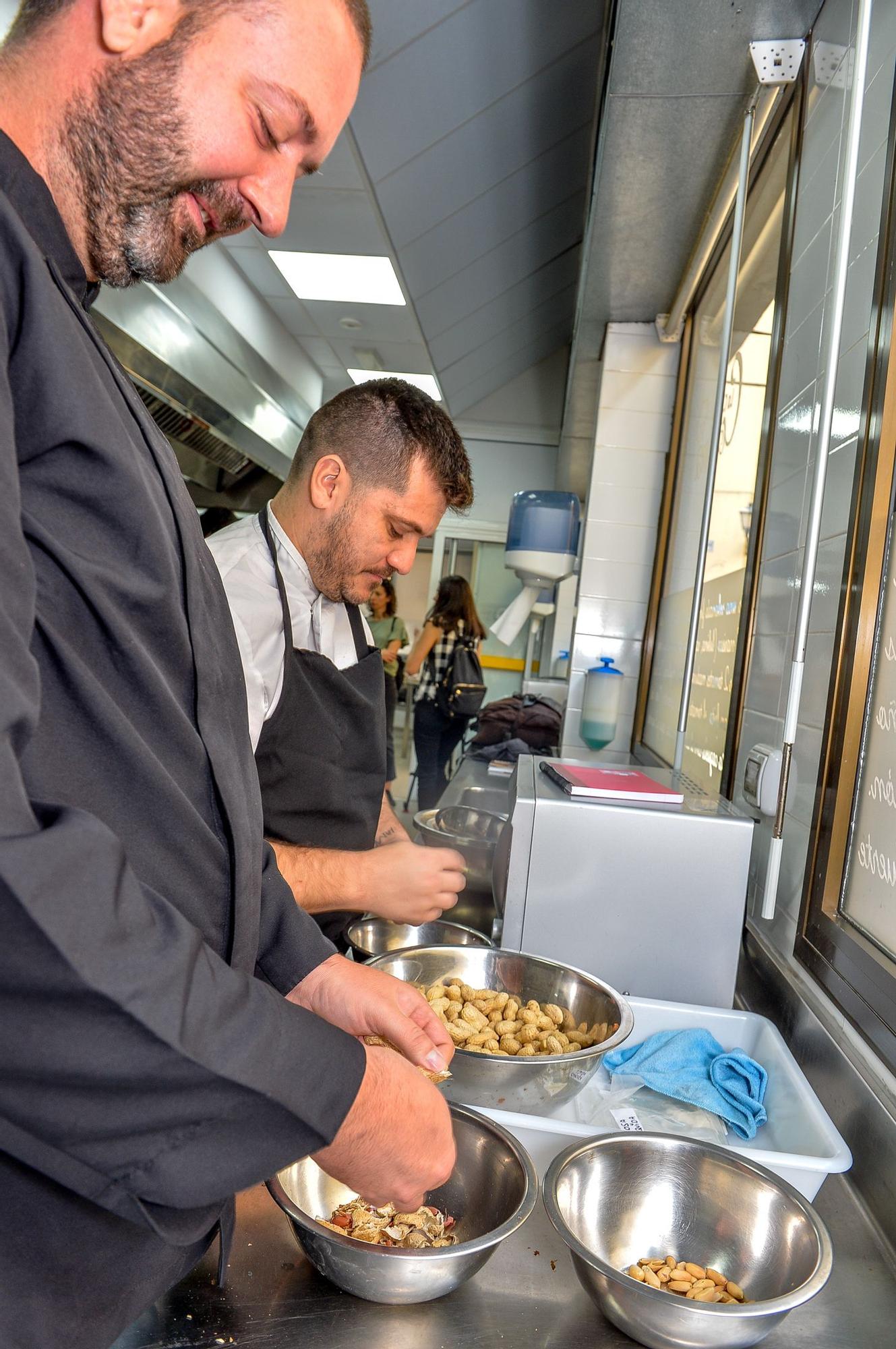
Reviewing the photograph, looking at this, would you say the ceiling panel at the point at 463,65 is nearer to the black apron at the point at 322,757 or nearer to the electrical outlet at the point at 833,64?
the electrical outlet at the point at 833,64

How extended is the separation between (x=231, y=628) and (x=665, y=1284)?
72 centimetres

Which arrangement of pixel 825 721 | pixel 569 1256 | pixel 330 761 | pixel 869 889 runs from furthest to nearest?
pixel 330 761
pixel 825 721
pixel 869 889
pixel 569 1256

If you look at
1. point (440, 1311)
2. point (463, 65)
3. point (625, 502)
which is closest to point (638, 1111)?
point (440, 1311)

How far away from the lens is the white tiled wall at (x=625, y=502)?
12.7ft

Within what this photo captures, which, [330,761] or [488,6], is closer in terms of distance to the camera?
[330,761]

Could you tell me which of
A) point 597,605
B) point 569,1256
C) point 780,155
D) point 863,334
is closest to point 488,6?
point 780,155

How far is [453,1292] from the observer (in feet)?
2.82

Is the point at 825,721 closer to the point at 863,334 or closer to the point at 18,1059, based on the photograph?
the point at 863,334

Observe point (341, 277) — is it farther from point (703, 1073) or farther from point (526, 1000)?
point (703, 1073)

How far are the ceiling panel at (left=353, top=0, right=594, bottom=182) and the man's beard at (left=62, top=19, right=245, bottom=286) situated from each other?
2976mm

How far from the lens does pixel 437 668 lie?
5.58 m

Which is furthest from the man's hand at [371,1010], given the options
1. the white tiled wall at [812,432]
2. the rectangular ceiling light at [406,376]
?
the rectangular ceiling light at [406,376]

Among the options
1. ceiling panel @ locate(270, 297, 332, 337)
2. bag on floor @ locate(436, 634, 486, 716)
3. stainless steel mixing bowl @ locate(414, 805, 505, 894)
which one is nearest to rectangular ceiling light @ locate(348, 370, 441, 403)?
ceiling panel @ locate(270, 297, 332, 337)

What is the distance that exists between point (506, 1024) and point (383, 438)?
3.51ft
